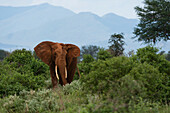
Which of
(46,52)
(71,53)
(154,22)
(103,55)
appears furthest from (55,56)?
(154,22)

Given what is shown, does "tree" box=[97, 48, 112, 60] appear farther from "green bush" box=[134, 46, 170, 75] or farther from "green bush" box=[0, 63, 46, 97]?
"green bush" box=[134, 46, 170, 75]

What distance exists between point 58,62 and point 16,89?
119 inches

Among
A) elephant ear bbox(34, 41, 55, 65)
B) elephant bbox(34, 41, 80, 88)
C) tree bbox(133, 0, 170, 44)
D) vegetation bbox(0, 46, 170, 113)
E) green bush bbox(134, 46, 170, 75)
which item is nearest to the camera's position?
vegetation bbox(0, 46, 170, 113)

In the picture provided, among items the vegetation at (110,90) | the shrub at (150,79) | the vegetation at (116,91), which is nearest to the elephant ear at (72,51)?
the vegetation at (110,90)

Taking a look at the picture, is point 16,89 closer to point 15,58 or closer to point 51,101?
point 51,101

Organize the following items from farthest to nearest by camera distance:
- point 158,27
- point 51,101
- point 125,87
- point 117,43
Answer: point 158,27 < point 117,43 < point 51,101 < point 125,87

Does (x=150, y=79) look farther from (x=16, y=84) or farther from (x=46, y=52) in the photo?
(x=46, y=52)

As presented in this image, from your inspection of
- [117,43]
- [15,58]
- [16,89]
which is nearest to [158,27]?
[117,43]

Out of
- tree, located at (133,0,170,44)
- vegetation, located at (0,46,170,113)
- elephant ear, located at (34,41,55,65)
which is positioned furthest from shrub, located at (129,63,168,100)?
tree, located at (133,0,170,44)

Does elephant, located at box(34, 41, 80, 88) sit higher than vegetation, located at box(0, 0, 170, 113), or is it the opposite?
elephant, located at box(34, 41, 80, 88)

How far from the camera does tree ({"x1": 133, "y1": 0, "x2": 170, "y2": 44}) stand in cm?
2947

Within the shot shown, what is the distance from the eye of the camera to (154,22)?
3130cm

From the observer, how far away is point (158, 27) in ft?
100.0

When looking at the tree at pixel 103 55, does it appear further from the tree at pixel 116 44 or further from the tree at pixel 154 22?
the tree at pixel 154 22
